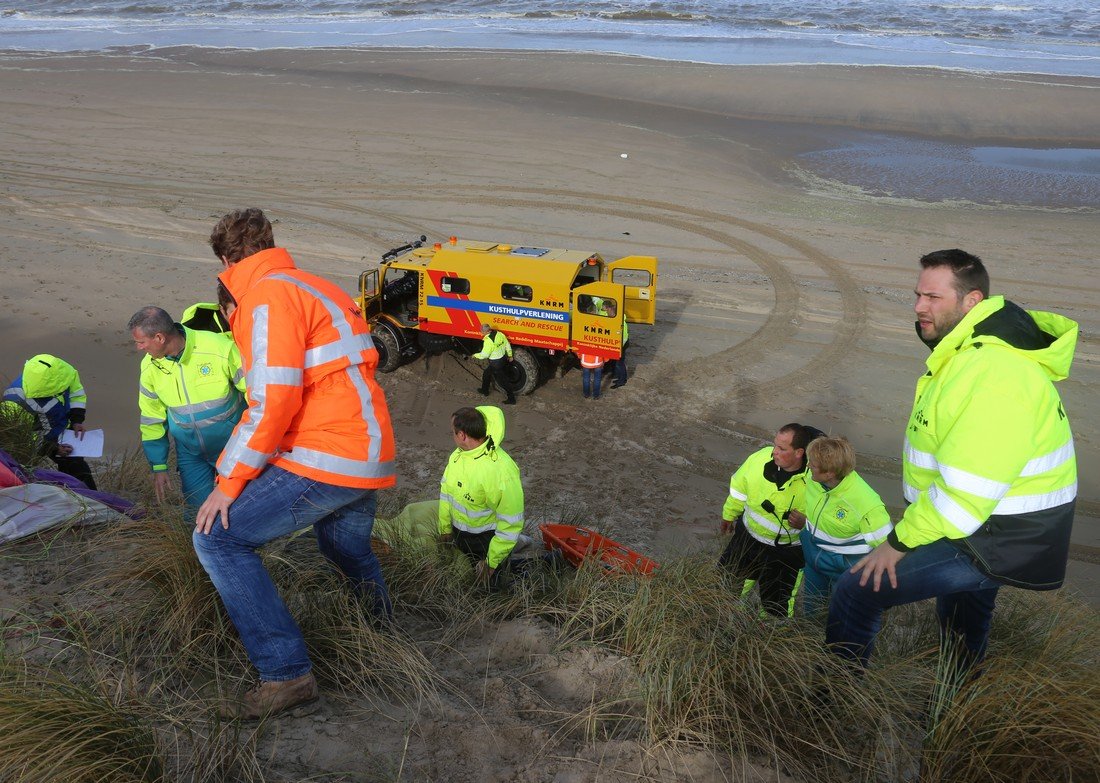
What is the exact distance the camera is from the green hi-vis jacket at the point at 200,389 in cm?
520

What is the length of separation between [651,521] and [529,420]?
8.49 feet

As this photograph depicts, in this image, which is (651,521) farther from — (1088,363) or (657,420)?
(1088,363)

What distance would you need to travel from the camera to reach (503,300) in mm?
10914

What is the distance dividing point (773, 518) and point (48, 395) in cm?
504

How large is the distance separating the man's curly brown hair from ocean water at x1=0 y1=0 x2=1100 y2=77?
29336 mm

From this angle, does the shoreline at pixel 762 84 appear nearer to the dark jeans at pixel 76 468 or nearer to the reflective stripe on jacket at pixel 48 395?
the reflective stripe on jacket at pixel 48 395

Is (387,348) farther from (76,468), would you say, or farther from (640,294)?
(76,468)

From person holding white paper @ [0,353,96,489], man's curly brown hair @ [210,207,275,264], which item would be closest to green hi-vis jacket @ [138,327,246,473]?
person holding white paper @ [0,353,96,489]

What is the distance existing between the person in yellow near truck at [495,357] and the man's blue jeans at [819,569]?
20.4ft

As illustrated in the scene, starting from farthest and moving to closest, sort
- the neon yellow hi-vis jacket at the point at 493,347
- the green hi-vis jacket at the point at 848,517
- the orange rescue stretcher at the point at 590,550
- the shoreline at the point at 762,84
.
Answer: the shoreline at the point at 762,84 < the neon yellow hi-vis jacket at the point at 493,347 < the orange rescue stretcher at the point at 590,550 < the green hi-vis jacket at the point at 848,517

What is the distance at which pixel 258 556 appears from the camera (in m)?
3.20

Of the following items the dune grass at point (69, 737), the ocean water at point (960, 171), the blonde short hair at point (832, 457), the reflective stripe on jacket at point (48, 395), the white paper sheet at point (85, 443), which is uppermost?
the dune grass at point (69, 737)

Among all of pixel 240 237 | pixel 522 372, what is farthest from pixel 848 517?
pixel 522 372

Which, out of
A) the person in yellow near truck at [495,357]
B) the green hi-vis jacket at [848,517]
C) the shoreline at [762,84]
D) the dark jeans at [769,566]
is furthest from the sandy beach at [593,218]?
the green hi-vis jacket at [848,517]
